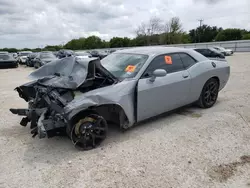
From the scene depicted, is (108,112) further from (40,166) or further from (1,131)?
(1,131)

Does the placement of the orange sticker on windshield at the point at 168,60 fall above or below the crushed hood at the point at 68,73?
above

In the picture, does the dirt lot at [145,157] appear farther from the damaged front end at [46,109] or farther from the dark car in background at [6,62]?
the dark car in background at [6,62]

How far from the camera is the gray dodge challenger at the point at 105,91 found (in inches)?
123

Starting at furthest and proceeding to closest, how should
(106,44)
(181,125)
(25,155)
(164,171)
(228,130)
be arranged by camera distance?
(106,44)
(181,125)
(228,130)
(25,155)
(164,171)

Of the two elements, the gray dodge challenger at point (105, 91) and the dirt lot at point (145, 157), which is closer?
the dirt lot at point (145, 157)

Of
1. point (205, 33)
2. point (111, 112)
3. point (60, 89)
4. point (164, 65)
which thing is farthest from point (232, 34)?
point (60, 89)

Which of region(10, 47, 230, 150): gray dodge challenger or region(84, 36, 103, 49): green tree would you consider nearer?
region(10, 47, 230, 150): gray dodge challenger

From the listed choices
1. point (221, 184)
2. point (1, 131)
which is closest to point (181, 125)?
point (221, 184)

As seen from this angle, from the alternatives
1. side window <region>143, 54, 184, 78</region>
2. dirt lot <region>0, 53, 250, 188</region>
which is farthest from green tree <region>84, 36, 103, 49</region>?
dirt lot <region>0, 53, 250, 188</region>

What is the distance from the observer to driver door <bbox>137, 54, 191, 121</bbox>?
3.61 metres

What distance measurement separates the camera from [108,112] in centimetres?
354

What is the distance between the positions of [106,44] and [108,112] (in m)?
71.7

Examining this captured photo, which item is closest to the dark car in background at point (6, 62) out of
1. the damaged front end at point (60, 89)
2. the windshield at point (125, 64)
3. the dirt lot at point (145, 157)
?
the dirt lot at point (145, 157)

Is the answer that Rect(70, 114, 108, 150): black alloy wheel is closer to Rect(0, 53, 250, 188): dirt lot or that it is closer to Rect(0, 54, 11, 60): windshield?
Rect(0, 53, 250, 188): dirt lot
